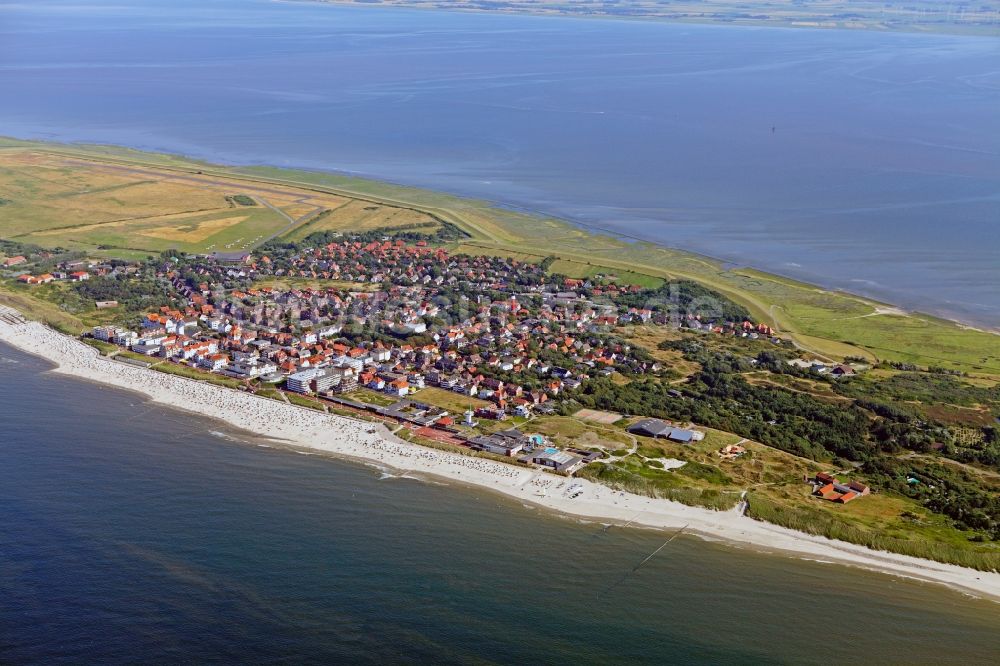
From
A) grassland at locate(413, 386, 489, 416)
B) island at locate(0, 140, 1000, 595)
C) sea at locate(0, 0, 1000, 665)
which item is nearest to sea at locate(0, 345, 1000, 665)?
sea at locate(0, 0, 1000, 665)

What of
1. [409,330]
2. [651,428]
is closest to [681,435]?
[651,428]

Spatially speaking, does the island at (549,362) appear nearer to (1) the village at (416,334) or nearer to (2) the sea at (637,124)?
(1) the village at (416,334)

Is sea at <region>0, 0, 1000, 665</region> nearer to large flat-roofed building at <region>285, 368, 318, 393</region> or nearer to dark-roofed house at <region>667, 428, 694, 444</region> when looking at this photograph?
large flat-roofed building at <region>285, 368, 318, 393</region>

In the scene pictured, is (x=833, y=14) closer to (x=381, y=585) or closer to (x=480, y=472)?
(x=480, y=472)

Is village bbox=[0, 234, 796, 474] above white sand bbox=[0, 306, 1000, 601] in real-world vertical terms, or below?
above

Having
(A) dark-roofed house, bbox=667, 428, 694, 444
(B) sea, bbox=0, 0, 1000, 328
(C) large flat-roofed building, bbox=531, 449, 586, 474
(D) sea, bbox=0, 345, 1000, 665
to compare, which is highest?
(B) sea, bbox=0, 0, 1000, 328

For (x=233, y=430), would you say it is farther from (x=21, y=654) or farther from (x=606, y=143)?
(x=606, y=143)

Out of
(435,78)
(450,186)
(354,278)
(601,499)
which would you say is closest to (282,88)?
(435,78)
